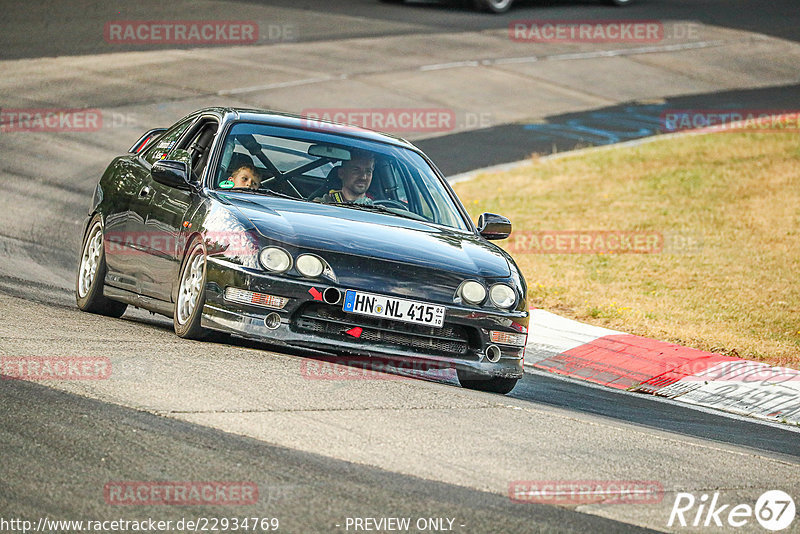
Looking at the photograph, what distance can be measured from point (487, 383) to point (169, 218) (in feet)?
7.46

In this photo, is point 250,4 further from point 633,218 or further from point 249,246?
point 249,246

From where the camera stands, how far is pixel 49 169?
626 inches

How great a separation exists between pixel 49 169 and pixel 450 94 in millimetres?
8725

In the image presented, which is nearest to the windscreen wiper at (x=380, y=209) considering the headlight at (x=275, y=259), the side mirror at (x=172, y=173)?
the side mirror at (x=172, y=173)

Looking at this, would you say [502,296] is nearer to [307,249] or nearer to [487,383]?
[487,383]

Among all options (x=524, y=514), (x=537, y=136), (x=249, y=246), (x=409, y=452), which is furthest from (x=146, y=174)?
(x=537, y=136)

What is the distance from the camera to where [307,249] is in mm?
6996

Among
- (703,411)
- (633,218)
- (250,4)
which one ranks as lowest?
(703,411)

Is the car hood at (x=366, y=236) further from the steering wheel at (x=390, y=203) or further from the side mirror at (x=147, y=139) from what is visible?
the side mirror at (x=147, y=139)

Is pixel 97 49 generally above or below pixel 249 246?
above

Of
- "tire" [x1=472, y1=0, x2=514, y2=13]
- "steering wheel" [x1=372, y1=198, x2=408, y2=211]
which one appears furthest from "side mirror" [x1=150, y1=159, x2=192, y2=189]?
"tire" [x1=472, y1=0, x2=514, y2=13]

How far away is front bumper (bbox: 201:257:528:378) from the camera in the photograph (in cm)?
692

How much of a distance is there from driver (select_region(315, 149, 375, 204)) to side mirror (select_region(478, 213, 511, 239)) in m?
0.84

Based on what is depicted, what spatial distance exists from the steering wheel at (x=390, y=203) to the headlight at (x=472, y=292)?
1.19 m
